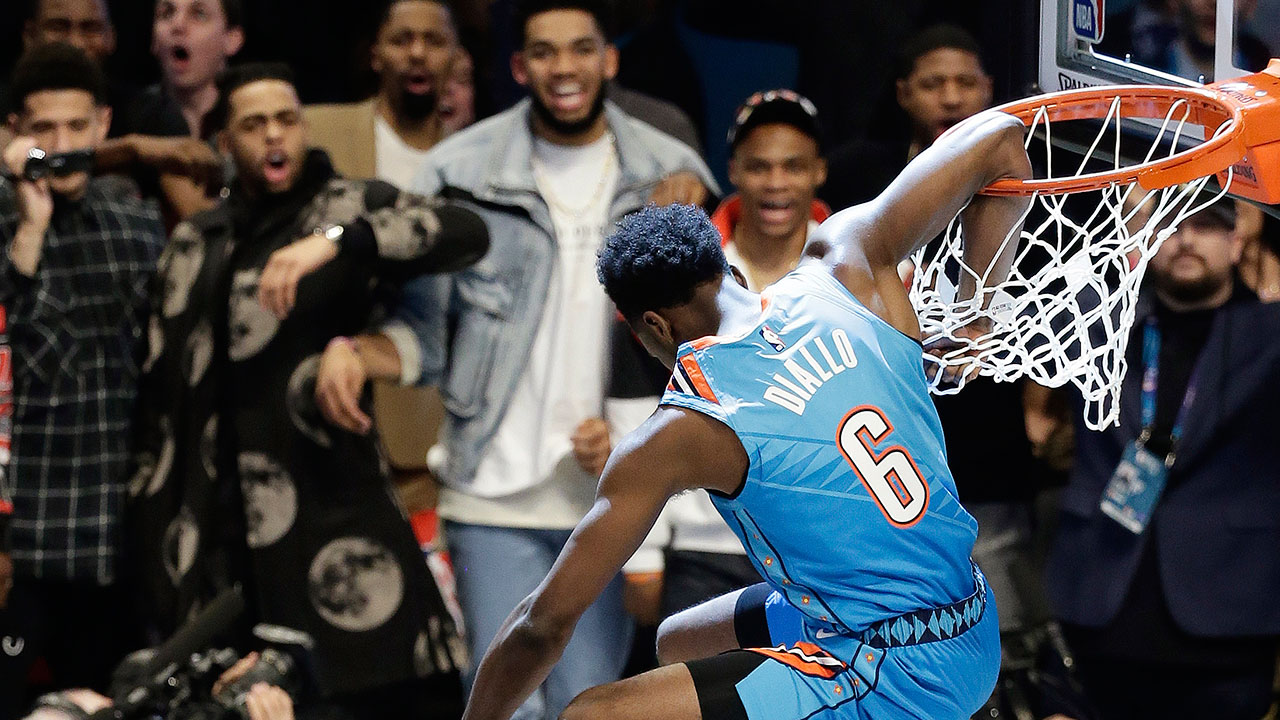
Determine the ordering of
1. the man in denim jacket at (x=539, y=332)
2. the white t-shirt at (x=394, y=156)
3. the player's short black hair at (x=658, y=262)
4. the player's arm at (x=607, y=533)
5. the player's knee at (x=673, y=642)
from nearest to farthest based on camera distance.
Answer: the player's arm at (x=607, y=533), the player's short black hair at (x=658, y=262), the player's knee at (x=673, y=642), the man in denim jacket at (x=539, y=332), the white t-shirt at (x=394, y=156)

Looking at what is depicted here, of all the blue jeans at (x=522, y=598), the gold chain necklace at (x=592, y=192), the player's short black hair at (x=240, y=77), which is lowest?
the blue jeans at (x=522, y=598)

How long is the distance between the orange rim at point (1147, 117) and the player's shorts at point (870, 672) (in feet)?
3.13

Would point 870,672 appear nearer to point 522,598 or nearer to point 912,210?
point 912,210

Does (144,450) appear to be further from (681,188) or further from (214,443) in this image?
(681,188)

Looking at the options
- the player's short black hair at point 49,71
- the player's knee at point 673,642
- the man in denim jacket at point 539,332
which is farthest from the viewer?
the player's short black hair at point 49,71

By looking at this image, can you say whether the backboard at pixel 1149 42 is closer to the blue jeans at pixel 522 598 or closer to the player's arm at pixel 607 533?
the player's arm at pixel 607 533

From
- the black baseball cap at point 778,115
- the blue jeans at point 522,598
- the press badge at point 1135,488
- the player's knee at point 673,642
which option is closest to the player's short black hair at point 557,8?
the black baseball cap at point 778,115

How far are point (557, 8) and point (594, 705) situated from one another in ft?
9.99

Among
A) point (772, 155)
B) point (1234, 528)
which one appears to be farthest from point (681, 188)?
point (1234, 528)

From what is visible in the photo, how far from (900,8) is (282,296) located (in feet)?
8.48

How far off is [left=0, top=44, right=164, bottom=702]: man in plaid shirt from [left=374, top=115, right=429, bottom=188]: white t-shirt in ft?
2.93

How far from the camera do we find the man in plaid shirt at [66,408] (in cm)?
518

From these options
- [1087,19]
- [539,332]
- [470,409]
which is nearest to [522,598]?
[470,409]

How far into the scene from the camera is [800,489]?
3.09 m
